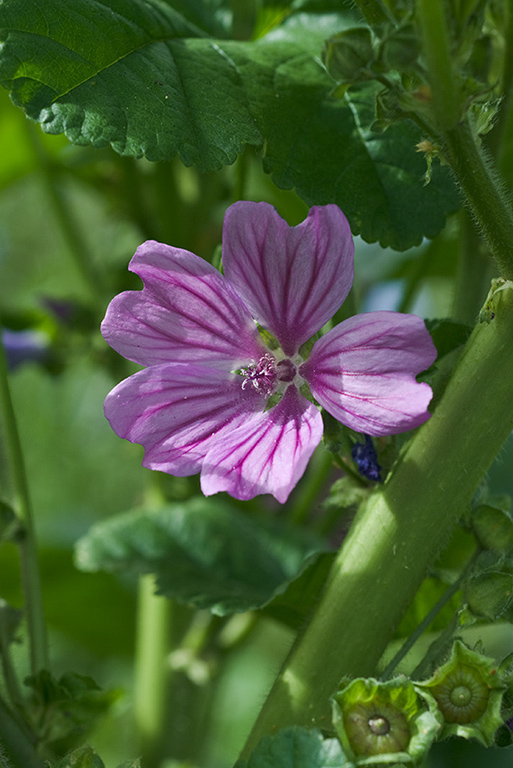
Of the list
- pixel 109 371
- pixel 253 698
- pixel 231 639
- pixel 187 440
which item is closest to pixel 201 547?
pixel 231 639

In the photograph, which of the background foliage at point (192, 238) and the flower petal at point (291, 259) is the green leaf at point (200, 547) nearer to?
the background foliage at point (192, 238)

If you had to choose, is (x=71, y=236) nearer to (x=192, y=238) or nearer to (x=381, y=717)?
(x=192, y=238)

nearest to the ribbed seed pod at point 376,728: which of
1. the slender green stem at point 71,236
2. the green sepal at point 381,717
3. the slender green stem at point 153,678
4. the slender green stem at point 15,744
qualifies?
the green sepal at point 381,717

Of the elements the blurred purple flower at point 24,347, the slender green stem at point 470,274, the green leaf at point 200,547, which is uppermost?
the slender green stem at point 470,274

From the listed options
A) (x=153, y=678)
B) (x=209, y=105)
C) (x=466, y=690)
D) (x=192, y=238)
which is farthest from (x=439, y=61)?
(x=153, y=678)

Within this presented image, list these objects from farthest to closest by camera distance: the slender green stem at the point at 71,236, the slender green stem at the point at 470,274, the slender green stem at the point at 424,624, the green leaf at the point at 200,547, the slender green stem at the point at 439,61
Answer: the slender green stem at the point at 71,236 < the green leaf at the point at 200,547 < the slender green stem at the point at 470,274 < the slender green stem at the point at 424,624 < the slender green stem at the point at 439,61

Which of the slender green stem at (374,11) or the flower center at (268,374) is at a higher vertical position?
the slender green stem at (374,11)

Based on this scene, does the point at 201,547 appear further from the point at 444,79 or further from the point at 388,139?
the point at 444,79

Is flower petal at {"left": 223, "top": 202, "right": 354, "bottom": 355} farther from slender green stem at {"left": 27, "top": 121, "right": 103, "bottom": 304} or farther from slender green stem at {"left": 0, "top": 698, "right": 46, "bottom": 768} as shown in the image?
slender green stem at {"left": 27, "top": 121, "right": 103, "bottom": 304}
